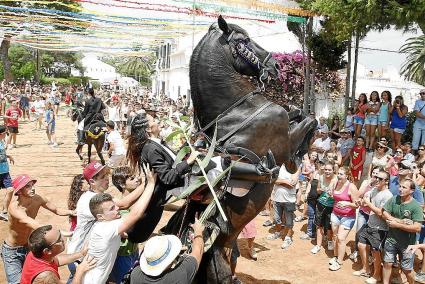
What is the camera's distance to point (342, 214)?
721cm

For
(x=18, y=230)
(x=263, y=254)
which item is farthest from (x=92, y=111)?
(x=18, y=230)

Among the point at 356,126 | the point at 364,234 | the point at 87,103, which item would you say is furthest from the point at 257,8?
the point at 364,234

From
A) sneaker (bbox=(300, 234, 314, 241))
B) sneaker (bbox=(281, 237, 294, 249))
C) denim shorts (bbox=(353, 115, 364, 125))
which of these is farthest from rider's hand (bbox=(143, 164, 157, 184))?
denim shorts (bbox=(353, 115, 364, 125))

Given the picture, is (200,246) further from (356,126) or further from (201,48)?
(356,126)

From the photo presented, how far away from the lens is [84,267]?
12.1 feet

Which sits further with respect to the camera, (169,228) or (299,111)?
(299,111)

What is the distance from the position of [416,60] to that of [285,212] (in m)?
34.0

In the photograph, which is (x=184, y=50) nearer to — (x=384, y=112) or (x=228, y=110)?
(x=384, y=112)

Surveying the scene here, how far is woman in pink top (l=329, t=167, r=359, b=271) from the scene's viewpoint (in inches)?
279

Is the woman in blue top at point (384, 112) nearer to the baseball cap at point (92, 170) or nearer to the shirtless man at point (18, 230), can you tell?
the baseball cap at point (92, 170)

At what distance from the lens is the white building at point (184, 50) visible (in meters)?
26.2

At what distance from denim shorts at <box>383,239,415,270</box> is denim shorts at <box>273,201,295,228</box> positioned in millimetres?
2265

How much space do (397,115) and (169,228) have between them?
941cm

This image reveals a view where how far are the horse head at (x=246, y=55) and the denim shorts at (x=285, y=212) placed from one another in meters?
4.16
